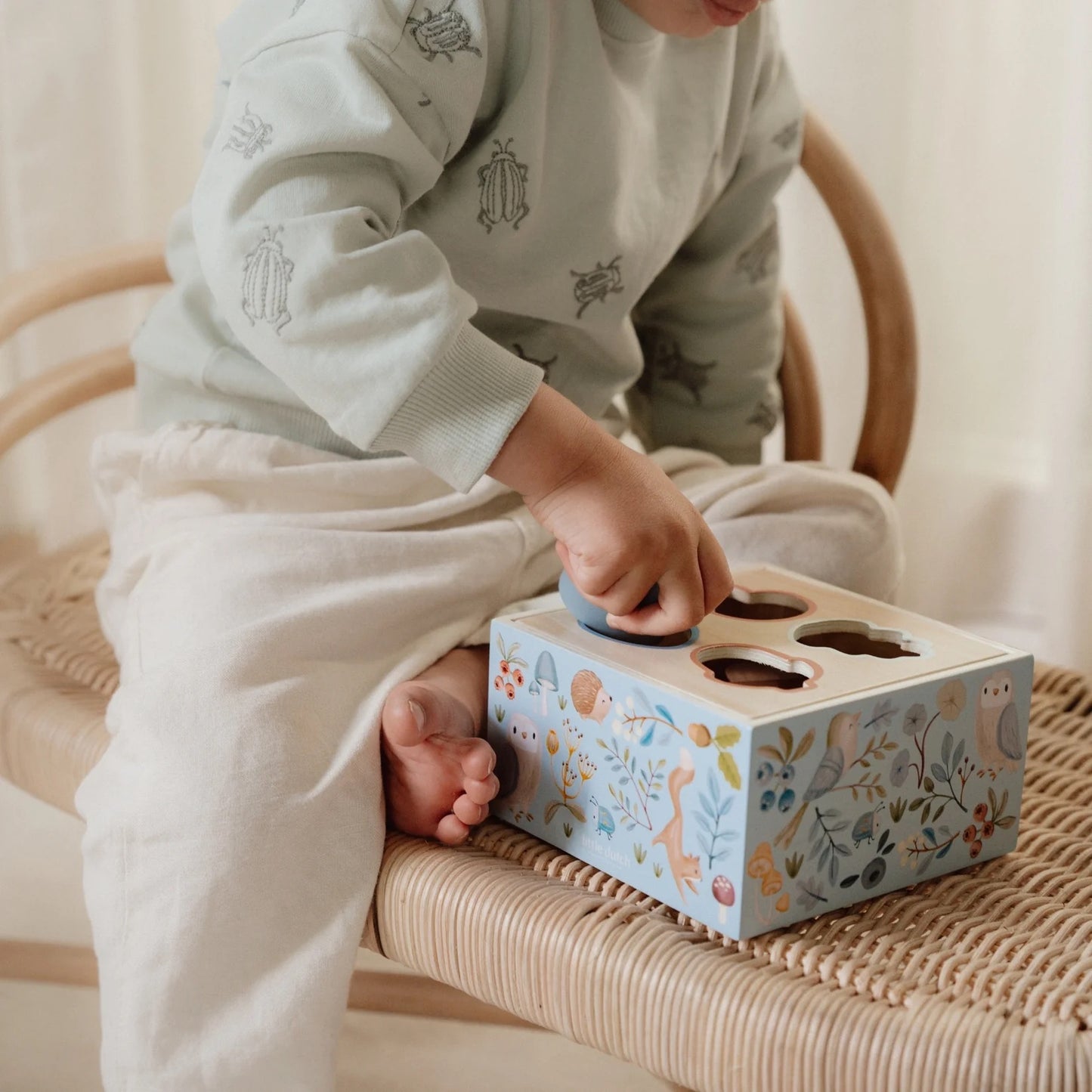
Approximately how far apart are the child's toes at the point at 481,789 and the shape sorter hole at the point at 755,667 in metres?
0.11

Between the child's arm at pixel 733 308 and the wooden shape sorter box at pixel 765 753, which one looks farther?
the child's arm at pixel 733 308

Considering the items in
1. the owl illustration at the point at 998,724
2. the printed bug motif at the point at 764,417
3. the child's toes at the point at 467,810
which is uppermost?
the printed bug motif at the point at 764,417

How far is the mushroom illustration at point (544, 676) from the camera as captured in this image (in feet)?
2.03

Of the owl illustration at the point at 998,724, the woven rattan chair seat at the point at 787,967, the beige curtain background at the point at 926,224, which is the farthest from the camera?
the beige curtain background at the point at 926,224

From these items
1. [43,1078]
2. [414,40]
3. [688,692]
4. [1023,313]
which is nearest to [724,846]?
[688,692]

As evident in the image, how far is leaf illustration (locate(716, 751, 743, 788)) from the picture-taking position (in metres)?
0.53

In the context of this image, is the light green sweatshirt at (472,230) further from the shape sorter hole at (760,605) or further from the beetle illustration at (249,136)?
the shape sorter hole at (760,605)

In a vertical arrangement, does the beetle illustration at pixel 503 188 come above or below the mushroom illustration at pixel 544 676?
above

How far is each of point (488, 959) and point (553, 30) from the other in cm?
48

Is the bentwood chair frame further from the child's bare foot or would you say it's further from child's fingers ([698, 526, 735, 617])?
child's fingers ([698, 526, 735, 617])

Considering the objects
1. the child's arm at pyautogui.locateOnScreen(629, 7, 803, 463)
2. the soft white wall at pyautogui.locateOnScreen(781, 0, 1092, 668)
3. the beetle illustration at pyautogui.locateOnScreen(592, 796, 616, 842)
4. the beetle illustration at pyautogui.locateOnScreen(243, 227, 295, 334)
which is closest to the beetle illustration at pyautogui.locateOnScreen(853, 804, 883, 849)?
the beetle illustration at pyautogui.locateOnScreen(592, 796, 616, 842)

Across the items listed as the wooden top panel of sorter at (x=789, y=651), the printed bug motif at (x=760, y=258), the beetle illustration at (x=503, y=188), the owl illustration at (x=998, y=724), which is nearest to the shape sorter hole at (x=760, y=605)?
the wooden top panel of sorter at (x=789, y=651)

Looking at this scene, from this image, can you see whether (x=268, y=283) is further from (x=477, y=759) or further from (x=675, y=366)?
(x=675, y=366)

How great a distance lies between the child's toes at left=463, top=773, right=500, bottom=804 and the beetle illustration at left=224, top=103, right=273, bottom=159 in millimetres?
299
